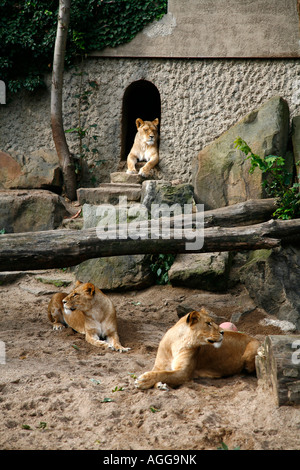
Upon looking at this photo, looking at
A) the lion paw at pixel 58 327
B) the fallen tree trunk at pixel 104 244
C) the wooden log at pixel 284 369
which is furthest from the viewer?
the lion paw at pixel 58 327

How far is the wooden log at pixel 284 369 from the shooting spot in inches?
152

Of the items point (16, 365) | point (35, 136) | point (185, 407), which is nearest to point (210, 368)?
point (185, 407)

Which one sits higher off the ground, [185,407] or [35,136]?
[35,136]

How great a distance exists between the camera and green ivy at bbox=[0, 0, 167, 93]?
1012 cm

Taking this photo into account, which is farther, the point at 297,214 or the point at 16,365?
the point at 297,214

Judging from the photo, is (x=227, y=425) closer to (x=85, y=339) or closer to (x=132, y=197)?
(x=85, y=339)

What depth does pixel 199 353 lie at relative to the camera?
4789mm

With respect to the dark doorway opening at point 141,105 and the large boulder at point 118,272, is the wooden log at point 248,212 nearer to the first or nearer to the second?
the large boulder at point 118,272

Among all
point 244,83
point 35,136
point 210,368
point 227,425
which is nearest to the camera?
point 227,425

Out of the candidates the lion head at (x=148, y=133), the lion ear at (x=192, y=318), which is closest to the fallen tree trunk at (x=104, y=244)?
the lion ear at (x=192, y=318)

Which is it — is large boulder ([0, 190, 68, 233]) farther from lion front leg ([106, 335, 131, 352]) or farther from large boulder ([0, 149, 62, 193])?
lion front leg ([106, 335, 131, 352])

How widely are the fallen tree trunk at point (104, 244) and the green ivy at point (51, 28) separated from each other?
5400 mm
